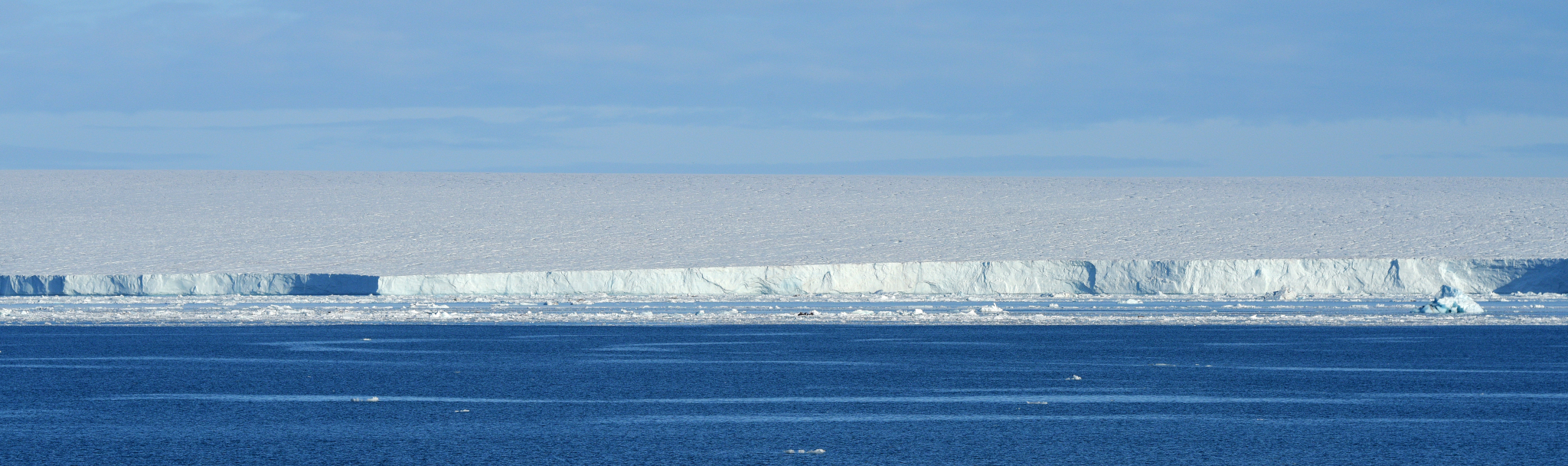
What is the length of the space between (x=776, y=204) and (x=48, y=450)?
29.1 meters

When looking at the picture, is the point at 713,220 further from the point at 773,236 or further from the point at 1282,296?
the point at 1282,296

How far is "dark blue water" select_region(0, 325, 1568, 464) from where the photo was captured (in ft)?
16.8

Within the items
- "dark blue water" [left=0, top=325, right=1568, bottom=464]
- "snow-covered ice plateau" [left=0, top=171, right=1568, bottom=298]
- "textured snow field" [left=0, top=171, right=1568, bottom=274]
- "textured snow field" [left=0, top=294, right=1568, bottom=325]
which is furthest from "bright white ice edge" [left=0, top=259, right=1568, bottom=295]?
"dark blue water" [left=0, top=325, right=1568, bottom=464]

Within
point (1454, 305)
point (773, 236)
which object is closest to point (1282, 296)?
point (1454, 305)

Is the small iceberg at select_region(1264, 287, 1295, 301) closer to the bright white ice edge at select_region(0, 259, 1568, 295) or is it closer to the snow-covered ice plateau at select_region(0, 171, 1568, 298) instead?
the snow-covered ice plateau at select_region(0, 171, 1568, 298)

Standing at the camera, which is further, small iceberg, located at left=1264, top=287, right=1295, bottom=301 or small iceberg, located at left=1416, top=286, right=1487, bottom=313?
small iceberg, located at left=1264, top=287, right=1295, bottom=301

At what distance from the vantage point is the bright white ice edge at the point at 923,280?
22391mm

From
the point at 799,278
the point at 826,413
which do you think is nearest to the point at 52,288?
the point at 799,278

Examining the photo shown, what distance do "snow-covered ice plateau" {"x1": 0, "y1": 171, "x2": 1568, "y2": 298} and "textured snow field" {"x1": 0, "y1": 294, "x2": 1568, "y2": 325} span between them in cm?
147

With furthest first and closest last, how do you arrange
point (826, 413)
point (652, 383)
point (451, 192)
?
1. point (451, 192)
2. point (652, 383)
3. point (826, 413)

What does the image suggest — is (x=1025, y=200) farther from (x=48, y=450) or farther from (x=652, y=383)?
(x=48, y=450)

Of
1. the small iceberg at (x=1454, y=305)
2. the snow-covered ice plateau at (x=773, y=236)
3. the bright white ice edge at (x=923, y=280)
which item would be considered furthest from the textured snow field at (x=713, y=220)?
the small iceberg at (x=1454, y=305)

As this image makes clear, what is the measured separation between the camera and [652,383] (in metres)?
7.54

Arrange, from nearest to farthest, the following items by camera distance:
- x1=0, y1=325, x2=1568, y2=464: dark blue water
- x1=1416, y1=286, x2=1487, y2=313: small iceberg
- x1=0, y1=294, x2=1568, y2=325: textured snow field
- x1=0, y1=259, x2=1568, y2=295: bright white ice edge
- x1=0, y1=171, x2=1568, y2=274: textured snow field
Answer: x1=0, y1=325, x2=1568, y2=464: dark blue water → x1=0, y1=294, x2=1568, y2=325: textured snow field → x1=1416, y1=286, x2=1487, y2=313: small iceberg → x1=0, y1=259, x2=1568, y2=295: bright white ice edge → x1=0, y1=171, x2=1568, y2=274: textured snow field
